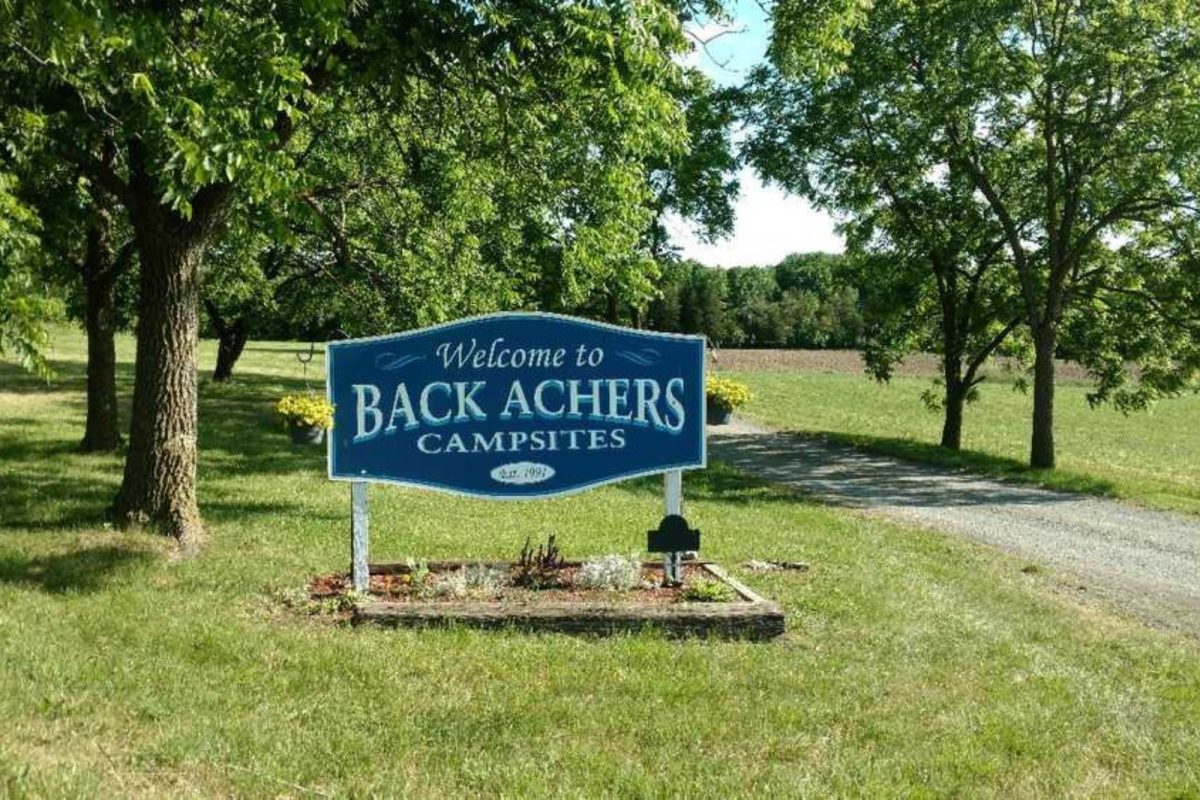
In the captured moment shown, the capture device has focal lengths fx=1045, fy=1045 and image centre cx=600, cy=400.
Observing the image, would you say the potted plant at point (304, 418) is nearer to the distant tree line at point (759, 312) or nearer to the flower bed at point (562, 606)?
the flower bed at point (562, 606)

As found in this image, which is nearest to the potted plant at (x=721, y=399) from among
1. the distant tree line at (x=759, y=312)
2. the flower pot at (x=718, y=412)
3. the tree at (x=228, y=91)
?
the flower pot at (x=718, y=412)

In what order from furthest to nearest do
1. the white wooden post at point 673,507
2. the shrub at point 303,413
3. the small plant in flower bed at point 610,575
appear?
the shrub at point 303,413, the white wooden post at point 673,507, the small plant in flower bed at point 610,575

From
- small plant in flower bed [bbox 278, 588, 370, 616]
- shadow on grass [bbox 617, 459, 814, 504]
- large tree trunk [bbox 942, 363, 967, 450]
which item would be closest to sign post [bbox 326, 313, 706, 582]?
small plant in flower bed [bbox 278, 588, 370, 616]

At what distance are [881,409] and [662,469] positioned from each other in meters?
Answer: 37.1

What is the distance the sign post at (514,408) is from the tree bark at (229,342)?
84.9ft

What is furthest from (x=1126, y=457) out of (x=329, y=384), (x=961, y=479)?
Result: (x=329, y=384)

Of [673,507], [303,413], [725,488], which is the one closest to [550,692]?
[673,507]

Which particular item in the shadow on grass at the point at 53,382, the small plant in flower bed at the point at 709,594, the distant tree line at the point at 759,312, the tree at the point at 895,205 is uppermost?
the distant tree line at the point at 759,312

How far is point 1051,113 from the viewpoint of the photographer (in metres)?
20.2

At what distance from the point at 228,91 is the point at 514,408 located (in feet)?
9.80

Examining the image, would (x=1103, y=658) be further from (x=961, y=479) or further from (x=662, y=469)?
(x=961, y=479)

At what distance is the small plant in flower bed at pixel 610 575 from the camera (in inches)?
305

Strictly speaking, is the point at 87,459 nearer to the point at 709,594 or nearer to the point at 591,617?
the point at 591,617

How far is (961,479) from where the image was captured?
65.7ft
